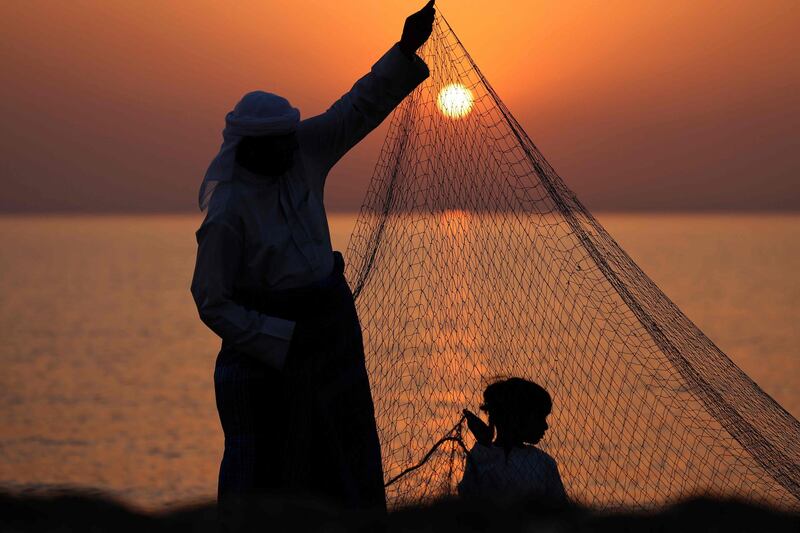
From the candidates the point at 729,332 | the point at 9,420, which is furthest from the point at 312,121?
the point at 729,332

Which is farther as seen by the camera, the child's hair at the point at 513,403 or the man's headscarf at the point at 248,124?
the child's hair at the point at 513,403

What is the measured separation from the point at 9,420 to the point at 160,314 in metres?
22.5

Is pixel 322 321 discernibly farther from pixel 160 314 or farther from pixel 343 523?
pixel 160 314

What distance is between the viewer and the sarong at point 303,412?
367cm

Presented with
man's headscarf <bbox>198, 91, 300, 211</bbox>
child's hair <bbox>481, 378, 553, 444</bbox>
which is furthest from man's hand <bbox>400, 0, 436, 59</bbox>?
child's hair <bbox>481, 378, 553, 444</bbox>

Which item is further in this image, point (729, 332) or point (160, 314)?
point (160, 314)

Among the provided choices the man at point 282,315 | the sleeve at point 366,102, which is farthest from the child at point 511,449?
the sleeve at point 366,102

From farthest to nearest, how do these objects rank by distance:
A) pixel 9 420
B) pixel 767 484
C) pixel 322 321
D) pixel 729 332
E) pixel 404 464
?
pixel 729 332 → pixel 9 420 → pixel 404 464 → pixel 767 484 → pixel 322 321

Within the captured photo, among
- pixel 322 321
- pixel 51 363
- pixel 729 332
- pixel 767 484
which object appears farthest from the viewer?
pixel 729 332

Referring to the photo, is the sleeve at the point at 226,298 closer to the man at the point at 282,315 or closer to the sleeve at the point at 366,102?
the man at the point at 282,315

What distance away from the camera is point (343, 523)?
2625 mm

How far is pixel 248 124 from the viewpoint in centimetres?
352

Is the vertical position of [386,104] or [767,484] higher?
[386,104]

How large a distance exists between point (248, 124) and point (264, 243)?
1.23 feet
